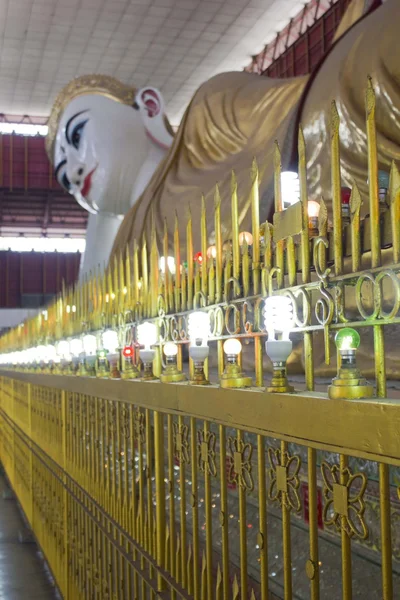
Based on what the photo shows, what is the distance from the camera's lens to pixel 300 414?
1.29 meters

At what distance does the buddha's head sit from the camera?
7016mm

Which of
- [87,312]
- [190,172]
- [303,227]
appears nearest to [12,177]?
[190,172]

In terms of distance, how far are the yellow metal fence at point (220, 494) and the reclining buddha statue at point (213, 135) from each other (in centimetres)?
71

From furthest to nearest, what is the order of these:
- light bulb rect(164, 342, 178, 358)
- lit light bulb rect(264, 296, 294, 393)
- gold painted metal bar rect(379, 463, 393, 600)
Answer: light bulb rect(164, 342, 178, 358)
lit light bulb rect(264, 296, 294, 393)
gold painted metal bar rect(379, 463, 393, 600)

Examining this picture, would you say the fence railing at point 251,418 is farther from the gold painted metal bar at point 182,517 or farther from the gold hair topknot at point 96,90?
the gold hair topknot at point 96,90

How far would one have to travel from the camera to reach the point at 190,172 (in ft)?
17.2

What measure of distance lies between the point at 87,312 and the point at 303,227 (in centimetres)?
225

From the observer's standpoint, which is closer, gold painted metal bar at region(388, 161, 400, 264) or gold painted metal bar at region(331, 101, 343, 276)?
gold painted metal bar at region(388, 161, 400, 264)

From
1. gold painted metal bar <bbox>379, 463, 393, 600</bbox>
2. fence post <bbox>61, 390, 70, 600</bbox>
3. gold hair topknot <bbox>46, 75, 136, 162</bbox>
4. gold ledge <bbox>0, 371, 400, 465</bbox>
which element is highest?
gold hair topknot <bbox>46, 75, 136, 162</bbox>

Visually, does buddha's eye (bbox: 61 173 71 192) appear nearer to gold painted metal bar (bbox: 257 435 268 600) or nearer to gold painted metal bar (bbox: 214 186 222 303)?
gold painted metal bar (bbox: 214 186 222 303)

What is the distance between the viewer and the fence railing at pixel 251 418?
3.94ft

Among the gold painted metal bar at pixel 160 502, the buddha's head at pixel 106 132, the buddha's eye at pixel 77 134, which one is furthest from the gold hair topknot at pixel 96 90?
the gold painted metal bar at pixel 160 502

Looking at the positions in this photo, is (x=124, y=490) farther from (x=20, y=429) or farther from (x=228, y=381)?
(x=20, y=429)

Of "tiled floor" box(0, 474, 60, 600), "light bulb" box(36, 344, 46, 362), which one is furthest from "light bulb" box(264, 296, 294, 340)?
"light bulb" box(36, 344, 46, 362)
